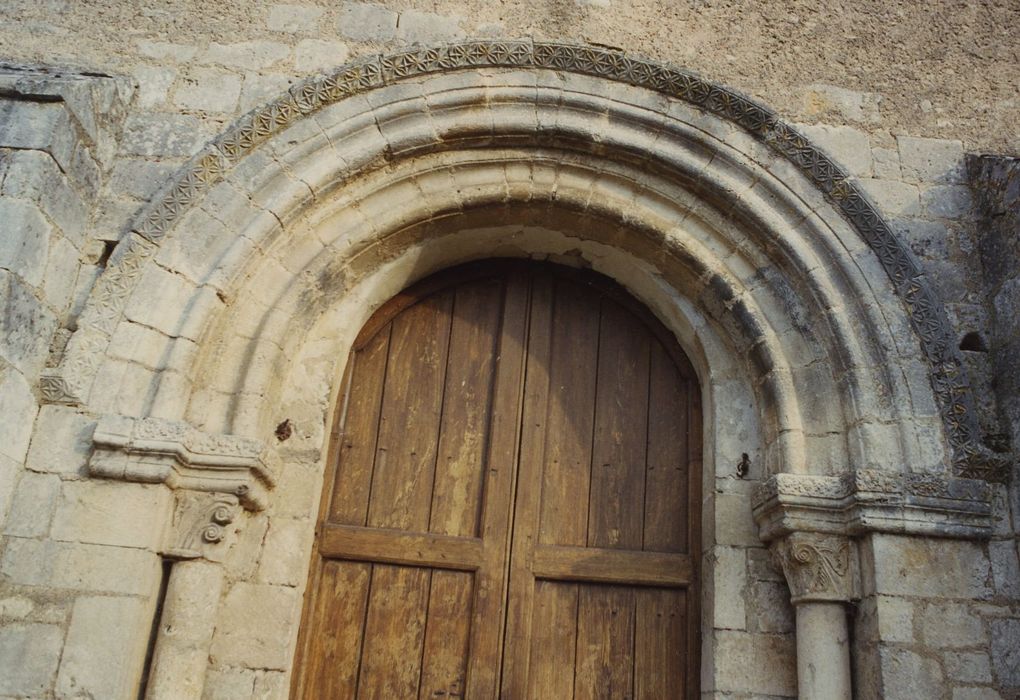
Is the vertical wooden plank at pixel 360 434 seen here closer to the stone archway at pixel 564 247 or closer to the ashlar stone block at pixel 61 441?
the stone archway at pixel 564 247

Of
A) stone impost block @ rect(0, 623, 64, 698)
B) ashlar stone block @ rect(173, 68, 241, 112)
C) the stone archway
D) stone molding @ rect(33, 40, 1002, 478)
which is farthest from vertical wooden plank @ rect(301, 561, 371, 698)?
ashlar stone block @ rect(173, 68, 241, 112)

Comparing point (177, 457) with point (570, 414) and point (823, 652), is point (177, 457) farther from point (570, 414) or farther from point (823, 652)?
point (823, 652)

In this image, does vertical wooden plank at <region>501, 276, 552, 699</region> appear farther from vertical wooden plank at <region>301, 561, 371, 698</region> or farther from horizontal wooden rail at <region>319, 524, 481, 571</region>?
vertical wooden plank at <region>301, 561, 371, 698</region>

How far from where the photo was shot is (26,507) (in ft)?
10.4

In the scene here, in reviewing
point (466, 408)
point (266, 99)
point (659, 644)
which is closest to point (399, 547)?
point (466, 408)

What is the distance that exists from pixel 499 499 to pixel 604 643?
0.73 m

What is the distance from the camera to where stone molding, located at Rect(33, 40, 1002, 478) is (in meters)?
3.47

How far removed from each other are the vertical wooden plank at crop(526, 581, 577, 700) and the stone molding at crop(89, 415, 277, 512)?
1.25 m

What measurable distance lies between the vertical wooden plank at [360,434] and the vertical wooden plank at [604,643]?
1.02 metres

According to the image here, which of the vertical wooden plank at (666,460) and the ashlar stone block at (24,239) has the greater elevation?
the ashlar stone block at (24,239)

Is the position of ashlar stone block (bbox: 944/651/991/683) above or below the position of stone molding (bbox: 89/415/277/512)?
below

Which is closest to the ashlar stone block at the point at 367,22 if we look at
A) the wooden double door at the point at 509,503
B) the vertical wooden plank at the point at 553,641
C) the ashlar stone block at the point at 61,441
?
the wooden double door at the point at 509,503

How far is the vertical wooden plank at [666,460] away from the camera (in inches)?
155

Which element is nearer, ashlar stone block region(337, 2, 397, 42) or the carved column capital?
the carved column capital
